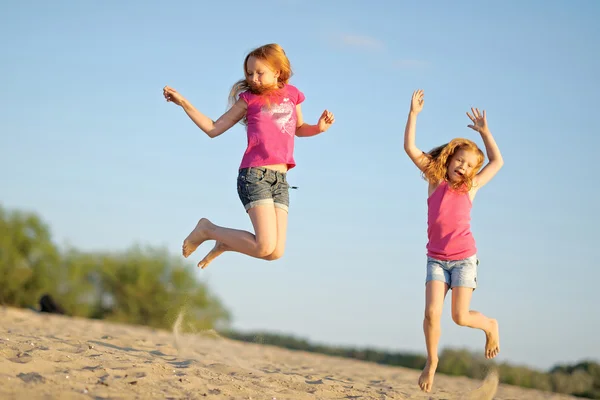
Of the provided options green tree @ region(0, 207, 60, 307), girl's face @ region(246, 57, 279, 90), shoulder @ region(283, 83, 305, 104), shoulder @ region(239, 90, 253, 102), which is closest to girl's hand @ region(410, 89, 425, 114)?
shoulder @ region(283, 83, 305, 104)

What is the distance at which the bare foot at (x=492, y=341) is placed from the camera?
6.99 metres

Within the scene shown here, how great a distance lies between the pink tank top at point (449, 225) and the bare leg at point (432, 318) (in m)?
0.26

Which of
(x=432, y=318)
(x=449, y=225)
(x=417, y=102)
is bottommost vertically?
(x=432, y=318)

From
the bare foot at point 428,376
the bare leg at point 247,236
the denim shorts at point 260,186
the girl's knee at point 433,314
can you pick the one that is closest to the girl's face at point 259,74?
the denim shorts at point 260,186

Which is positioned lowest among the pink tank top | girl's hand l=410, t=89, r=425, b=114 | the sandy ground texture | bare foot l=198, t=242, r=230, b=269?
the sandy ground texture

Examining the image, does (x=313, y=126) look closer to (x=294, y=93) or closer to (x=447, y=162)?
(x=294, y=93)

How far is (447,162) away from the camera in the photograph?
6801 mm

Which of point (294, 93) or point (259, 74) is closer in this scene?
point (259, 74)

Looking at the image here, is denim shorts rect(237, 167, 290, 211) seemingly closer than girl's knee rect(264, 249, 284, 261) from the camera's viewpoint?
Yes

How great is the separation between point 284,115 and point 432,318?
7.12 ft

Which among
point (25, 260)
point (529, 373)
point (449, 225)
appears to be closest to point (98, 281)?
point (25, 260)

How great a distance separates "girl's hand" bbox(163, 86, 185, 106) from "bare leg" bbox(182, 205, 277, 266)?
1.19 metres

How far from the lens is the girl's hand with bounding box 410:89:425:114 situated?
22.0ft

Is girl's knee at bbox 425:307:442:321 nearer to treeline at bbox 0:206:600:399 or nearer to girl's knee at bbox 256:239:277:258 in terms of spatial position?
girl's knee at bbox 256:239:277:258
